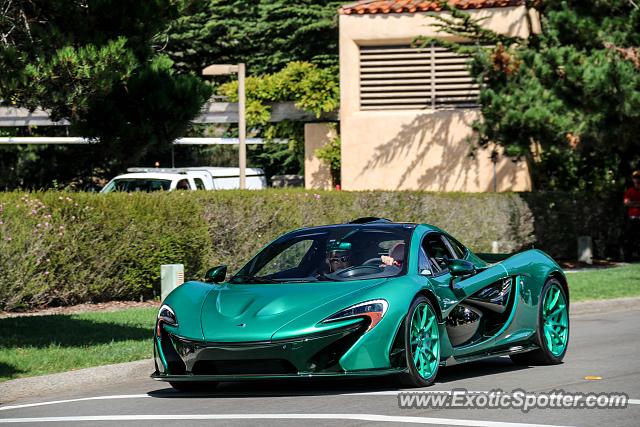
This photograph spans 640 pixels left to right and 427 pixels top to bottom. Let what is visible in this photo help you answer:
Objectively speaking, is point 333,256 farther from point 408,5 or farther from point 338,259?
point 408,5

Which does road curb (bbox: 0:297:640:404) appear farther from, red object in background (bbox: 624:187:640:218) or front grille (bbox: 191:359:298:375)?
red object in background (bbox: 624:187:640:218)

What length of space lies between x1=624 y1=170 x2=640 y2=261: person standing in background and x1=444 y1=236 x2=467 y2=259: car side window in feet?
62.3

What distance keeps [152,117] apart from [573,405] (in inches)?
435

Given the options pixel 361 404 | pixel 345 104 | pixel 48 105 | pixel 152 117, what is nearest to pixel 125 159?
pixel 152 117

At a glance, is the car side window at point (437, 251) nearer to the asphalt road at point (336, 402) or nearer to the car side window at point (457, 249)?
the car side window at point (457, 249)

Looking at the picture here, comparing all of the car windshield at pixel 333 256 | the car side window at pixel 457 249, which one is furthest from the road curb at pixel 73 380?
the car side window at pixel 457 249

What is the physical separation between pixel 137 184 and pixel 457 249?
17.9 metres

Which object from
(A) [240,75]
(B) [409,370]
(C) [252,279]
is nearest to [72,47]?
(C) [252,279]

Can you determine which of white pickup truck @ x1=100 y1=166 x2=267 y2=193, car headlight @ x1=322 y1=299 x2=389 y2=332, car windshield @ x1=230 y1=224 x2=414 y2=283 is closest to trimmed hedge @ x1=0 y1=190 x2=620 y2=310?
white pickup truck @ x1=100 y1=166 x2=267 y2=193

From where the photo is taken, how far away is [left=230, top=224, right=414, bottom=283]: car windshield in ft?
34.5

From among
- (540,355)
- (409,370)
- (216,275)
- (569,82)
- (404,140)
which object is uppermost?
(569,82)

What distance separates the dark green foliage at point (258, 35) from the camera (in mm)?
44719

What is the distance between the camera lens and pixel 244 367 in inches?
375

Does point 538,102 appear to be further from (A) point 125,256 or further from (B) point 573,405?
(B) point 573,405
